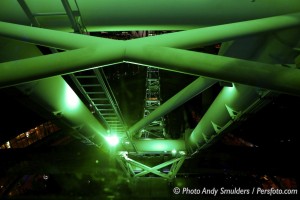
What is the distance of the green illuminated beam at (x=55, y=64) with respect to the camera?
2855mm

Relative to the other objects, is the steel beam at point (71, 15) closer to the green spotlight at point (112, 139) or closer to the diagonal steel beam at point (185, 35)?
the diagonal steel beam at point (185, 35)

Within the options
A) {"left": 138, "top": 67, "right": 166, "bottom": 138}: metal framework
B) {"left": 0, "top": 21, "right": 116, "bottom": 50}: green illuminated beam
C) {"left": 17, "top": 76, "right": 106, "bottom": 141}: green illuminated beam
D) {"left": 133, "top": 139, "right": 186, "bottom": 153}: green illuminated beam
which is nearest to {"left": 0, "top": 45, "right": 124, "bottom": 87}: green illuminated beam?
{"left": 0, "top": 21, "right": 116, "bottom": 50}: green illuminated beam

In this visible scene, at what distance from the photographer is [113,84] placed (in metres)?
16.8

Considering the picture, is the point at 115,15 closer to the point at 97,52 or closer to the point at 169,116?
the point at 97,52

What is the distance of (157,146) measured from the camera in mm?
11422

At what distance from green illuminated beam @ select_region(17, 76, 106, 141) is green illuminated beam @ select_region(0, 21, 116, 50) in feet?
5.31

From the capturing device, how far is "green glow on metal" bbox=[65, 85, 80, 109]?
6.17 m

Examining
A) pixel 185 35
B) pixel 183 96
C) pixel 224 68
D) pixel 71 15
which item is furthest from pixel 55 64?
pixel 183 96

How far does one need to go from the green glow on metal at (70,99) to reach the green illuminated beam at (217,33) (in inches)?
141

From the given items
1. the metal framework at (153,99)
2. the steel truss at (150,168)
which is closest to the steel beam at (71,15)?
the steel truss at (150,168)

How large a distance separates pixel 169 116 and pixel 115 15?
14.9 meters

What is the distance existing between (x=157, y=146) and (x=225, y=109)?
5455 millimetres

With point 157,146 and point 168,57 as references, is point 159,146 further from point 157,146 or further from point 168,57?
point 168,57

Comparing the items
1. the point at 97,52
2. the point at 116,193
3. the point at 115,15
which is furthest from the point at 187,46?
the point at 116,193
